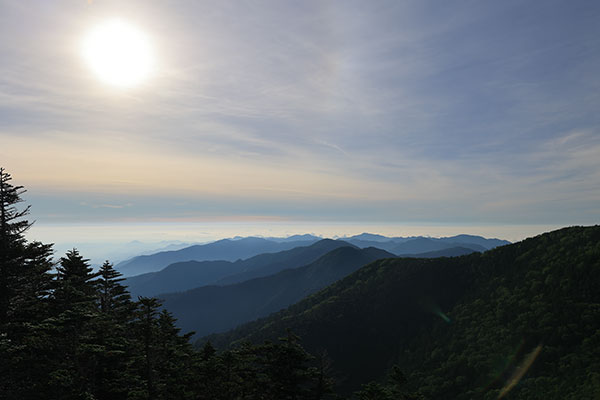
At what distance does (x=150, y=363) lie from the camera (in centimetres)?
2308

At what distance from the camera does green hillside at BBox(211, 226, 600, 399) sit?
104775 mm

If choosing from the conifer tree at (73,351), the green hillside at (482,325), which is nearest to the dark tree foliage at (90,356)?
the conifer tree at (73,351)

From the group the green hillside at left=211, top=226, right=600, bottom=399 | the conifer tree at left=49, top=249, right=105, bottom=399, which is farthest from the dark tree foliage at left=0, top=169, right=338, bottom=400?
the green hillside at left=211, top=226, right=600, bottom=399

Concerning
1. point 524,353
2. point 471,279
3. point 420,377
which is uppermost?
point 471,279

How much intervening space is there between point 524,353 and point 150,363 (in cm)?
15025

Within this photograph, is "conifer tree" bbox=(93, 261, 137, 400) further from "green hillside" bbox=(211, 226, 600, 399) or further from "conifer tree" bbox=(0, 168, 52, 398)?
"green hillside" bbox=(211, 226, 600, 399)

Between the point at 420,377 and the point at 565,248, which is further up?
the point at 565,248

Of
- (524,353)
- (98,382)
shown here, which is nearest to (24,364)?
(98,382)

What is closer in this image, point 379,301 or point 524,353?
point 524,353

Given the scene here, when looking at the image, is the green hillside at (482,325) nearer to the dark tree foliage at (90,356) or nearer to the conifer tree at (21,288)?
the dark tree foliage at (90,356)

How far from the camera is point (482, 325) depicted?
13925 cm

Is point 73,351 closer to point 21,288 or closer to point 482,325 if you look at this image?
point 21,288

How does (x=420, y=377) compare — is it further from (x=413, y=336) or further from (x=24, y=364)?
(x=24, y=364)

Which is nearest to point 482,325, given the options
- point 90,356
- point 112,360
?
point 112,360
